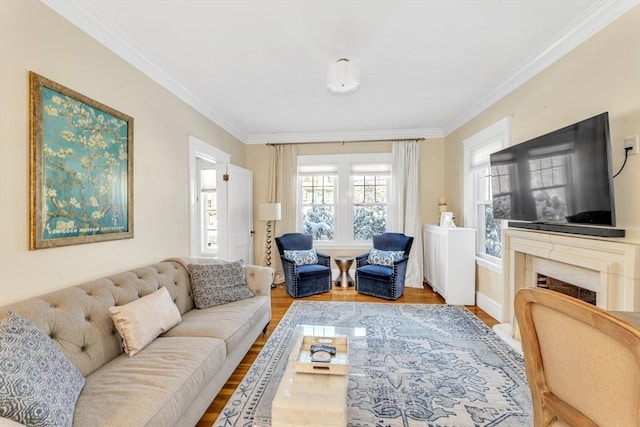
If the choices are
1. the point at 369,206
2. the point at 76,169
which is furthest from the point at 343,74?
the point at 369,206

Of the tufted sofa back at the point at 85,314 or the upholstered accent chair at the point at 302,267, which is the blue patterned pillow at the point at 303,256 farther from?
the tufted sofa back at the point at 85,314

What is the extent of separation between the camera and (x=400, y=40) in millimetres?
2254

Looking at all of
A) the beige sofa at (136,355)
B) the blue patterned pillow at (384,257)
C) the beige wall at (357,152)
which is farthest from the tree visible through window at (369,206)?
the beige sofa at (136,355)

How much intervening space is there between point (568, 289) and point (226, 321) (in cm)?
293

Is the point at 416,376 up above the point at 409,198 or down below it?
below

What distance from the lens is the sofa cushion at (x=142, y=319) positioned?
1695 millimetres

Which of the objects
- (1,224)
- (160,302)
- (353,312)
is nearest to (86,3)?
(1,224)

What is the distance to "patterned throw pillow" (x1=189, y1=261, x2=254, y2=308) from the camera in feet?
8.24

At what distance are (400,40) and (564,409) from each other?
2451mm

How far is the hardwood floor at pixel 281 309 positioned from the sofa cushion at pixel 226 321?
0.29m

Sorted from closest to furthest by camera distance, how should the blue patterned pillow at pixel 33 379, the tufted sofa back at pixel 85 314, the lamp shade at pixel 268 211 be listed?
the blue patterned pillow at pixel 33 379, the tufted sofa back at pixel 85 314, the lamp shade at pixel 268 211

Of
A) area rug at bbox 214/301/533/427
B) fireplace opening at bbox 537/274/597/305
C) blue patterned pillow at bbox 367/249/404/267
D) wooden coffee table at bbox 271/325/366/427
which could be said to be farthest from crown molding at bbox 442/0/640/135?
wooden coffee table at bbox 271/325/366/427

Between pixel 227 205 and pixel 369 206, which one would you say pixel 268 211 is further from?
pixel 369 206

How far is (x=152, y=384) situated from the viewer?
1.37 meters
